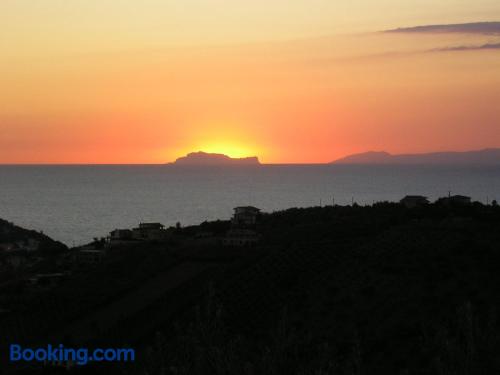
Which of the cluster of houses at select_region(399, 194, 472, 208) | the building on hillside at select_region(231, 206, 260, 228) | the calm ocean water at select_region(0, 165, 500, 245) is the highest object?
the calm ocean water at select_region(0, 165, 500, 245)

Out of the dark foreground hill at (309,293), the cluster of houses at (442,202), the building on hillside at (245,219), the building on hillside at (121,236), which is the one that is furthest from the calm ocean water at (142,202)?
the dark foreground hill at (309,293)

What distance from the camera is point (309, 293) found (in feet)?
88.5

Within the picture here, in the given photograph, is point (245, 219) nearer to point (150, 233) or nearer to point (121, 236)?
point (150, 233)

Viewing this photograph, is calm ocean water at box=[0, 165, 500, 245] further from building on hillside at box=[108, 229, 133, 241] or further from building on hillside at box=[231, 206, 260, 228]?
building on hillside at box=[231, 206, 260, 228]

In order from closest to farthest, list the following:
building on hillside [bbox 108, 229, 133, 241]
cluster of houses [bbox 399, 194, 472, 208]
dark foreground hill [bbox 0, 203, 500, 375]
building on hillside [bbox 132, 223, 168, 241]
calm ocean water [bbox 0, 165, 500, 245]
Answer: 1. dark foreground hill [bbox 0, 203, 500, 375]
2. building on hillside [bbox 132, 223, 168, 241]
3. cluster of houses [bbox 399, 194, 472, 208]
4. building on hillside [bbox 108, 229, 133, 241]
5. calm ocean water [bbox 0, 165, 500, 245]

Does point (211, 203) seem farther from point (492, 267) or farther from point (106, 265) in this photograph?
point (492, 267)

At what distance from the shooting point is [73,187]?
596 ft

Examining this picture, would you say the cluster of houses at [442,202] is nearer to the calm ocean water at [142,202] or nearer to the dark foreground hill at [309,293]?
the dark foreground hill at [309,293]

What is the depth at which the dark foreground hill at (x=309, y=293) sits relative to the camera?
67.1 ft

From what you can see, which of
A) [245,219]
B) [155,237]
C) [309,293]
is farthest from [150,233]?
[309,293]

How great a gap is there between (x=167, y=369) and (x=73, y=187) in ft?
579

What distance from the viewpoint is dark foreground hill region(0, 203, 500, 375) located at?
67.1 feet

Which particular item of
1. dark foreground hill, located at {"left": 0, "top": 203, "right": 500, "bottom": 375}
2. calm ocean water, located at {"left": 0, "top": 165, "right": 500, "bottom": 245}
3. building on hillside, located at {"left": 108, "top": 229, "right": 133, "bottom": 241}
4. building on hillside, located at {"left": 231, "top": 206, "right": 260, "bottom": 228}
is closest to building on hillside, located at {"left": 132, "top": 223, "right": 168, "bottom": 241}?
building on hillside, located at {"left": 108, "top": 229, "right": 133, "bottom": 241}

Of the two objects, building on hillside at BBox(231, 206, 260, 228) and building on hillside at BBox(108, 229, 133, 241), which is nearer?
building on hillside at BBox(108, 229, 133, 241)
